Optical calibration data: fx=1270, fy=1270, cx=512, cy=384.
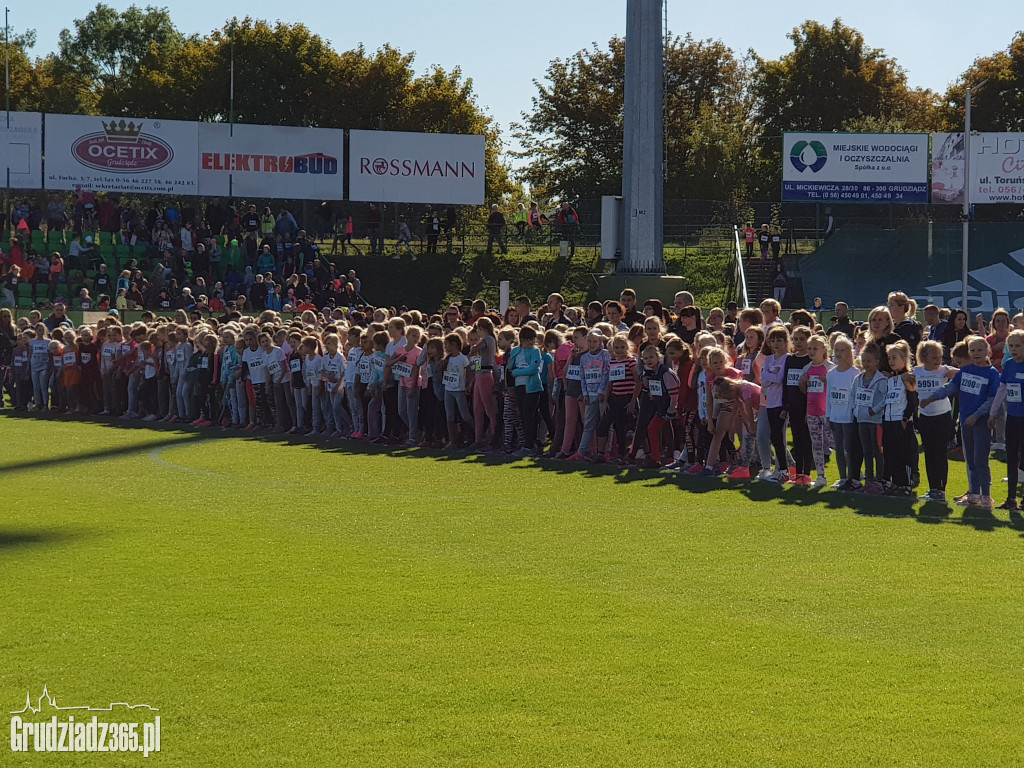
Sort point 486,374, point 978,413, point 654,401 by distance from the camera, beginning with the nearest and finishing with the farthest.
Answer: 1. point 978,413
2. point 654,401
3. point 486,374

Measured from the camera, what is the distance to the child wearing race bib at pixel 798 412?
48.4ft

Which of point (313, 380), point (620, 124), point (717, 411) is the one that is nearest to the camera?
point (717, 411)

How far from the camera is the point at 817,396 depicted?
14.8 metres

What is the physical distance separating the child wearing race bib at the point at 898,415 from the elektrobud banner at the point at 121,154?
37.8m

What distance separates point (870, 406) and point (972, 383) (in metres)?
1.11

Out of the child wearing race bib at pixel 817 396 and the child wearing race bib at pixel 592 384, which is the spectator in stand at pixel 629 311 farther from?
the child wearing race bib at pixel 817 396

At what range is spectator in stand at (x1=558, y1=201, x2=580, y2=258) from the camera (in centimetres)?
4925

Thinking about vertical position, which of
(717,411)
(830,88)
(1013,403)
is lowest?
(717,411)

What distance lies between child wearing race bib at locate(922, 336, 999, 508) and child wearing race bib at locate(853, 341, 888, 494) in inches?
34.0

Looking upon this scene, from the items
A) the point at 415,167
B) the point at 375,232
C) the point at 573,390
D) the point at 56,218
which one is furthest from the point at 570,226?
the point at 573,390

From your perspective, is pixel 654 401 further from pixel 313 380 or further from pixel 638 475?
pixel 313 380

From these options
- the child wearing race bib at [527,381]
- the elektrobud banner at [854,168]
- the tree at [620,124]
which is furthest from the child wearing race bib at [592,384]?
the tree at [620,124]

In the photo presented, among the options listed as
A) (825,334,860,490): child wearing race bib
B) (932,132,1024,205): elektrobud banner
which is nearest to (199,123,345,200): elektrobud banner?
(932,132,1024,205): elektrobud banner

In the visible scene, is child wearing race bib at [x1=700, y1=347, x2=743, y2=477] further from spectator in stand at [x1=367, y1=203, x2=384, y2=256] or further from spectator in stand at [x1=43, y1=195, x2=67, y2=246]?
spectator in stand at [x1=367, y1=203, x2=384, y2=256]
